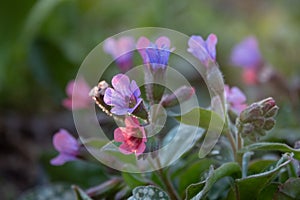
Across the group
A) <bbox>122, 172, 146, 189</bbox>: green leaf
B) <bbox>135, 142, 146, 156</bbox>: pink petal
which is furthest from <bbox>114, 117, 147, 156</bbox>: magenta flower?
<bbox>122, 172, 146, 189</bbox>: green leaf

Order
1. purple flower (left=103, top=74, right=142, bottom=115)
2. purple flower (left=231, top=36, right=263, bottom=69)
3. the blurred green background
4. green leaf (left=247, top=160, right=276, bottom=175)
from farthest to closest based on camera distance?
the blurred green background < purple flower (left=231, top=36, right=263, bottom=69) < green leaf (left=247, top=160, right=276, bottom=175) < purple flower (left=103, top=74, right=142, bottom=115)

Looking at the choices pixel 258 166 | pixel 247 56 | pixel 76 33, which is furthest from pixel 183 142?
pixel 76 33

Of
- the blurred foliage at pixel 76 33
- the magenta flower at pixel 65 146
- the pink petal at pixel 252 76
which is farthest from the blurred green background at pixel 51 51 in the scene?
the magenta flower at pixel 65 146

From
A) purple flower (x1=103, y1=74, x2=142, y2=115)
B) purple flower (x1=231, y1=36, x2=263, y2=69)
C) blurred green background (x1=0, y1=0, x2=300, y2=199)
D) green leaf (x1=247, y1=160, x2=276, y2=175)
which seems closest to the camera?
purple flower (x1=103, y1=74, x2=142, y2=115)

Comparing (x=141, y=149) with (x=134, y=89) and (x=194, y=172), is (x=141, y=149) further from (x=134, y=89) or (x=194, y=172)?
(x=194, y=172)

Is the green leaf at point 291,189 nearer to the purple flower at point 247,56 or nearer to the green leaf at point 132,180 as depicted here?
the green leaf at point 132,180

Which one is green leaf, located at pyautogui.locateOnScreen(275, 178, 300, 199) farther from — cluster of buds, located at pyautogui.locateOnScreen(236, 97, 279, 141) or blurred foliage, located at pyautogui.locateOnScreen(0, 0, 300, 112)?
blurred foliage, located at pyautogui.locateOnScreen(0, 0, 300, 112)

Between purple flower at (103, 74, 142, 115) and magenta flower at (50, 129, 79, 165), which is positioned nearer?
purple flower at (103, 74, 142, 115)

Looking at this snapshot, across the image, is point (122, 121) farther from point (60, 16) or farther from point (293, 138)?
point (60, 16)
